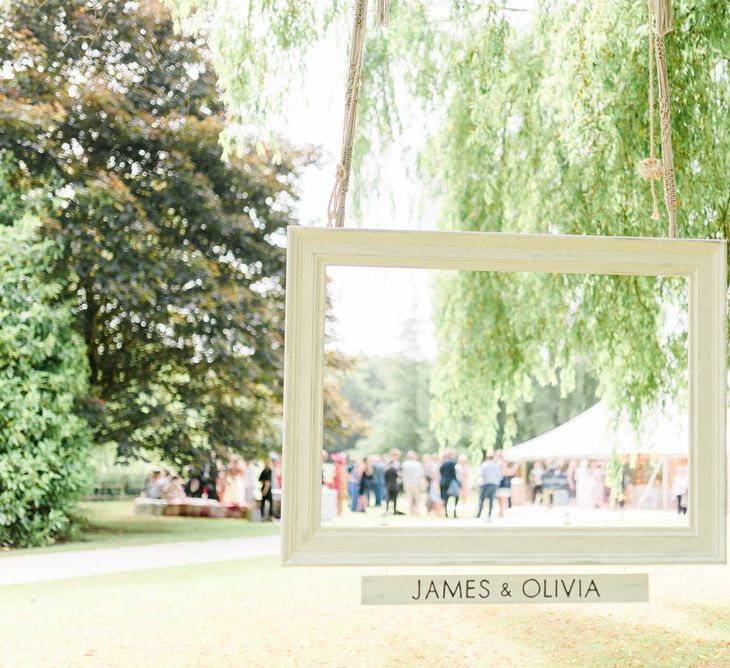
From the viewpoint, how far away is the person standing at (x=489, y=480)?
4.59 feet

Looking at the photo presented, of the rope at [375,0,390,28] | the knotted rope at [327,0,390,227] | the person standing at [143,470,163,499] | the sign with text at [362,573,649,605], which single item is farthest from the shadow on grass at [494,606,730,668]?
the person standing at [143,470,163,499]

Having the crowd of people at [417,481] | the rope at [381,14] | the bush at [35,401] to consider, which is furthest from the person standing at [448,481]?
the bush at [35,401]

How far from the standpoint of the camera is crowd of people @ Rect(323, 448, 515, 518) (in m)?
1.36

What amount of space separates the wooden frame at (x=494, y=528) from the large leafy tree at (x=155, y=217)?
591cm

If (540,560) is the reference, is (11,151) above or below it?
above

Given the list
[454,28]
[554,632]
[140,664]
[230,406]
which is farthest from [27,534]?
[454,28]

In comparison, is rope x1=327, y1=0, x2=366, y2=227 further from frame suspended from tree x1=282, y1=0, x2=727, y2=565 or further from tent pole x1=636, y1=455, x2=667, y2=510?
tent pole x1=636, y1=455, x2=667, y2=510

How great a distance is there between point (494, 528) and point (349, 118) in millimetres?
630

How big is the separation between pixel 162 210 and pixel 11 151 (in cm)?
121

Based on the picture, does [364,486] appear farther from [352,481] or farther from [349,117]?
[349,117]

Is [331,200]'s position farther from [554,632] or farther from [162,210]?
[162,210]

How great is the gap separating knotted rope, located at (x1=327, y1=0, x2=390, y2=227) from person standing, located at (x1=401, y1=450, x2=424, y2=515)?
411mm

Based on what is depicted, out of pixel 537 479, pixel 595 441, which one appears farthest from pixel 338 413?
pixel 595 441

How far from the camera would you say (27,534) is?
21.0 feet
